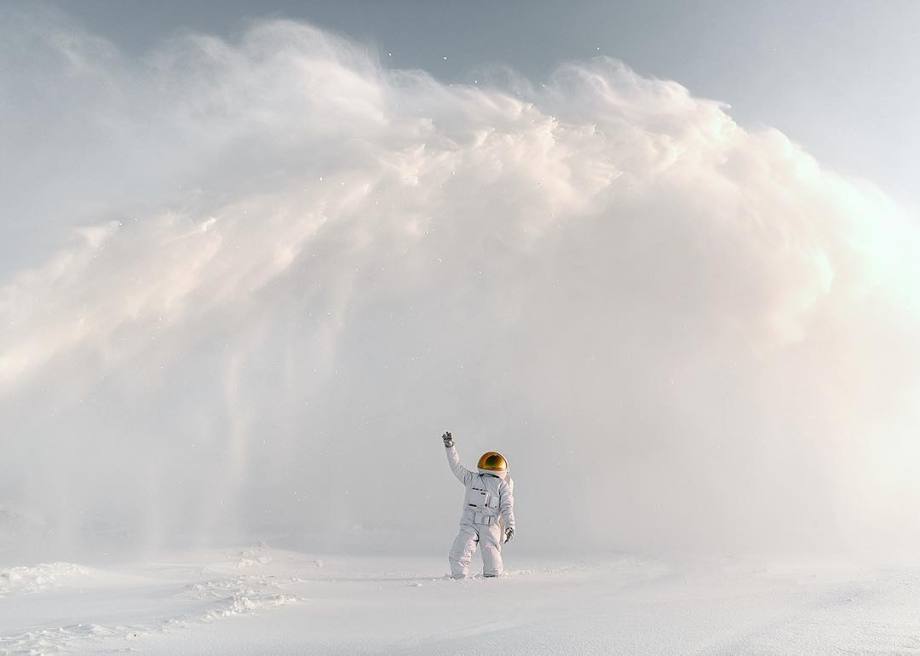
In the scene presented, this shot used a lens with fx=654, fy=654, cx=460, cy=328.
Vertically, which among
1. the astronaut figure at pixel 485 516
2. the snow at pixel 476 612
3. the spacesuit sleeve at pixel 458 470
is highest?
the spacesuit sleeve at pixel 458 470

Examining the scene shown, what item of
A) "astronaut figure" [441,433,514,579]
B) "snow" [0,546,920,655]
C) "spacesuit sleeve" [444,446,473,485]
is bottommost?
"snow" [0,546,920,655]

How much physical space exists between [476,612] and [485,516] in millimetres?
4215

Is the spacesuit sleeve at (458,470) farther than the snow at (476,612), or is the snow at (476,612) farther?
the spacesuit sleeve at (458,470)

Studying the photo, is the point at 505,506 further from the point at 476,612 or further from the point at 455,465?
the point at 476,612

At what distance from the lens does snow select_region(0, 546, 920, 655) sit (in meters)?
4.59

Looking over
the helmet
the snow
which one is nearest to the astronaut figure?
the helmet

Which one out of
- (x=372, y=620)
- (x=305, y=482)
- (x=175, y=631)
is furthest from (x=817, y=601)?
(x=305, y=482)

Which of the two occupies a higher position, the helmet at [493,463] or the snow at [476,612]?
the helmet at [493,463]

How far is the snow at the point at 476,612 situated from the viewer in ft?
15.0

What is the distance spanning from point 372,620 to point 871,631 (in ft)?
12.7

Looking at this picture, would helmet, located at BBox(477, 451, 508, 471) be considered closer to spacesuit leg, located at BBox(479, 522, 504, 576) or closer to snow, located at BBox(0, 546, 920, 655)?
spacesuit leg, located at BBox(479, 522, 504, 576)

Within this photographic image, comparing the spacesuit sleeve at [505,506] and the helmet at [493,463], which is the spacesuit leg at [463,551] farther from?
the helmet at [493,463]

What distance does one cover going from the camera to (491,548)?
10.0m

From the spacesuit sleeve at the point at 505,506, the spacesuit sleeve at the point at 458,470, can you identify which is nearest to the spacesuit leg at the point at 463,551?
the spacesuit sleeve at the point at 505,506
